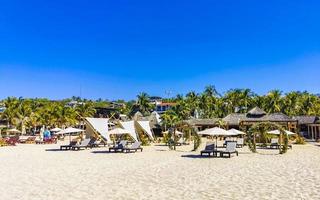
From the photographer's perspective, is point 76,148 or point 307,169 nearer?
point 307,169

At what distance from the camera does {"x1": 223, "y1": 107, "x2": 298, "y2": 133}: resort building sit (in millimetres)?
47312

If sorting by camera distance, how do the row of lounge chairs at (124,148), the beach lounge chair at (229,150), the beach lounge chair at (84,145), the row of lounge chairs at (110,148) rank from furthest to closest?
the beach lounge chair at (84,145) → the row of lounge chairs at (110,148) → the row of lounge chairs at (124,148) → the beach lounge chair at (229,150)

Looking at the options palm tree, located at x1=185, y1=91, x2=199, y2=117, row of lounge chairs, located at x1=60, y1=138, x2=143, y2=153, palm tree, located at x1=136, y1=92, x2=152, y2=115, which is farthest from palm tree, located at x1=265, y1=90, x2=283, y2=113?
row of lounge chairs, located at x1=60, y1=138, x2=143, y2=153

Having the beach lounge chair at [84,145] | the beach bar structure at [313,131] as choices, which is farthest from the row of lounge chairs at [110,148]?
the beach bar structure at [313,131]

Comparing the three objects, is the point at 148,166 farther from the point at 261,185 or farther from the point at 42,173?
the point at 261,185

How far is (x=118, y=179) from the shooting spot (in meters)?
14.1

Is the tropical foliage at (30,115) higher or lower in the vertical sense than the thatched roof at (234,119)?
higher

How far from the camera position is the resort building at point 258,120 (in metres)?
47.3

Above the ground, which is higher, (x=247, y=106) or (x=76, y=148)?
(x=247, y=106)

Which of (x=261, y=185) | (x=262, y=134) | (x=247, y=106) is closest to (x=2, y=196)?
(x=261, y=185)

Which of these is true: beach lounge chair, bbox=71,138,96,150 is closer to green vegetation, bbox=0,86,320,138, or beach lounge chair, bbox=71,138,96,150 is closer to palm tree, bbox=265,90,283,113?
green vegetation, bbox=0,86,320,138

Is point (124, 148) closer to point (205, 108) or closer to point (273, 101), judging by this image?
point (273, 101)

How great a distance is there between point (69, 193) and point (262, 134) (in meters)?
25.8

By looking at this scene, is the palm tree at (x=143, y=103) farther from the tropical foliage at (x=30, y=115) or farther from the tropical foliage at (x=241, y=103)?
the tropical foliage at (x=30, y=115)
